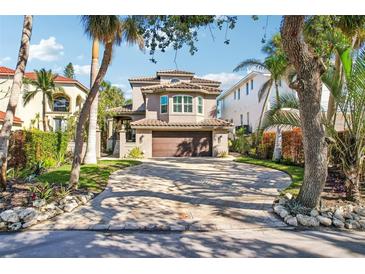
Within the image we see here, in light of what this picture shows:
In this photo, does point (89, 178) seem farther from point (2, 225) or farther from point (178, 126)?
point (178, 126)

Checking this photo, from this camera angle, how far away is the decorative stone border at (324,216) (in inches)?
224

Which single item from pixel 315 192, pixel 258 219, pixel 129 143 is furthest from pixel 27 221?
pixel 129 143

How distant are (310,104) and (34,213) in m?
7.04

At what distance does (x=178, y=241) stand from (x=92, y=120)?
442 inches

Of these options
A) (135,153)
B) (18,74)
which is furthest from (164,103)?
(18,74)

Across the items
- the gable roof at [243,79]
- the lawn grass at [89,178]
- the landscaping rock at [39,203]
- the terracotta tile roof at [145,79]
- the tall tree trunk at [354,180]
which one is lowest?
the landscaping rock at [39,203]

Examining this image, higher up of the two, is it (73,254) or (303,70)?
A: (303,70)

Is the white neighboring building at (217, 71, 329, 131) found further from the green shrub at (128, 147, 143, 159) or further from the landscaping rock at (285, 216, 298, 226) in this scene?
the landscaping rock at (285, 216, 298, 226)

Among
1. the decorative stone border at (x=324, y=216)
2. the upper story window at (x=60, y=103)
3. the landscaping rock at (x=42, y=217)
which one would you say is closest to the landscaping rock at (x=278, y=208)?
the decorative stone border at (x=324, y=216)

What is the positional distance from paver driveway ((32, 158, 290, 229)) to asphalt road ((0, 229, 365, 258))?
0.48 meters

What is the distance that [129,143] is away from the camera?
68.8 feet

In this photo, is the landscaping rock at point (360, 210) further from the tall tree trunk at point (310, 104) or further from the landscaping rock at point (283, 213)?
the landscaping rock at point (283, 213)

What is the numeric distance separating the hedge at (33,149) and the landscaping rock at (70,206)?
6919 millimetres
